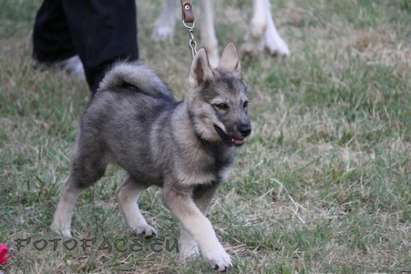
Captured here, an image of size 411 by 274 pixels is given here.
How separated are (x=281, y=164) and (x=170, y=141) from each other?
1.26 meters

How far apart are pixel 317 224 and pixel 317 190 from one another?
0.49 meters

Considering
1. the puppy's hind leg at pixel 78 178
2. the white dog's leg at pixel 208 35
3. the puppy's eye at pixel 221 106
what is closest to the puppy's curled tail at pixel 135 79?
the puppy's hind leg at pixel 78 178

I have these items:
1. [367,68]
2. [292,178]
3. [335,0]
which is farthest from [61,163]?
[335,0]

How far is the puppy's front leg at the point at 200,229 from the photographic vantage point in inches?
130

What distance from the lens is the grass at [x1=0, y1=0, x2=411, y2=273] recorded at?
3676 mm

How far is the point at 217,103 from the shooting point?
3400 millimetres

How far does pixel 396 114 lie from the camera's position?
525 cm

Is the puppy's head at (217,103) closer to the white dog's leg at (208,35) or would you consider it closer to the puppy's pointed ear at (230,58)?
the puppy's pointed ear at (230,58)

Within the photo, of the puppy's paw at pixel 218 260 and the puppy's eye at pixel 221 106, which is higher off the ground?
the puppy's eye at pixel 221 106

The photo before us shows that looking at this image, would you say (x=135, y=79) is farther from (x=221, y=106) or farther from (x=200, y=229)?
(x=200, y=229)

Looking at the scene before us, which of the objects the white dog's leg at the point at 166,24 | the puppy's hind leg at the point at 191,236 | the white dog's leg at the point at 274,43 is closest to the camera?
the puppy's hind leg at the point at 191,236

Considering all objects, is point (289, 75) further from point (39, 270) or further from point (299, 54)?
point (39, 270)

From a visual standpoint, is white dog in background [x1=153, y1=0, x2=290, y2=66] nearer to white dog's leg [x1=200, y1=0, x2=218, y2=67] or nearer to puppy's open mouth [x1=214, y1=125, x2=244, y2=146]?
white dog's leg [x1=200, y1=0, x2=218, y2=67]

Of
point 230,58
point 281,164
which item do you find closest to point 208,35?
point 281,164
